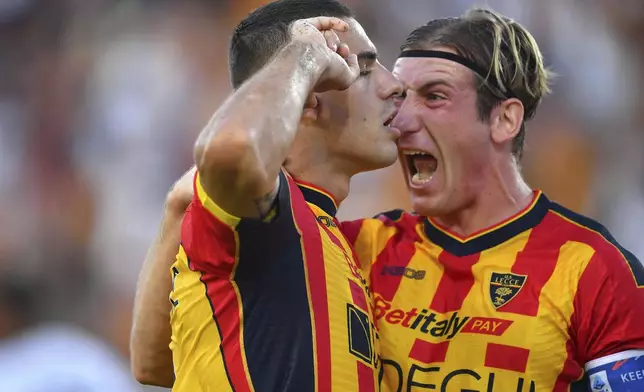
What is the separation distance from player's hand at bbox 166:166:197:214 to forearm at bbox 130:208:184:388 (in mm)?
14

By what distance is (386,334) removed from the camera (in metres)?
2.79

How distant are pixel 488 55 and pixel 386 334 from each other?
43.1 inches

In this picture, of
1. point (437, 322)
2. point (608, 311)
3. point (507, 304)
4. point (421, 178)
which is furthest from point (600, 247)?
point (421, 178)

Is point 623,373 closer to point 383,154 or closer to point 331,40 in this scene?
point 383,154

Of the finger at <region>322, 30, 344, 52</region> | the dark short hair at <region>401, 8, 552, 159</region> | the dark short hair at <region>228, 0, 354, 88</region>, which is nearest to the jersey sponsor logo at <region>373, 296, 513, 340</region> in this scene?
the dark short hair at <region>401, 8, 552, 159</region>

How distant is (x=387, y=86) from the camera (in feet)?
9.18

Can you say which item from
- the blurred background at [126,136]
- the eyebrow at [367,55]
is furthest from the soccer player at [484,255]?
the blurred background at [126,136]

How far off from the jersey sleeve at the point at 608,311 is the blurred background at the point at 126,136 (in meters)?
2.97

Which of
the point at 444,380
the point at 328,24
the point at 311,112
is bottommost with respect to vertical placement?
the point at 444,380

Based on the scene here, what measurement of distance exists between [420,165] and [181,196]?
0.93m

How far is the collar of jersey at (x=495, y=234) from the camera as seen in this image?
9.76 ft

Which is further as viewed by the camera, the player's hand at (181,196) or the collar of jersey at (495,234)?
the collar of jersey at (495,234)

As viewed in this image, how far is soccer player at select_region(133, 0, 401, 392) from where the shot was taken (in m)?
1.86

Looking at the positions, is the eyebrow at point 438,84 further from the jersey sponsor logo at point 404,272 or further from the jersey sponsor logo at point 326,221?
the jersey sponsor logo at point 326,221
